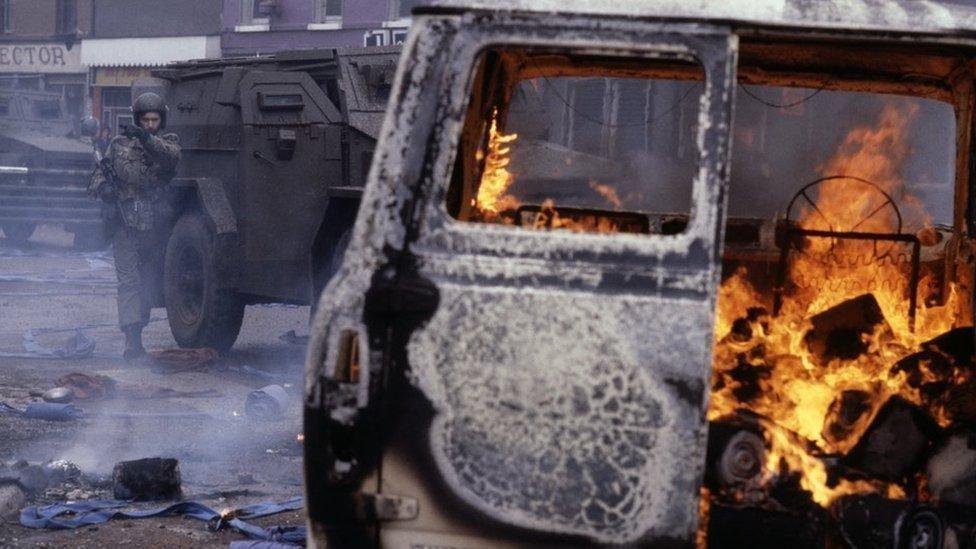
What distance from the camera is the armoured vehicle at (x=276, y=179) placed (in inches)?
411

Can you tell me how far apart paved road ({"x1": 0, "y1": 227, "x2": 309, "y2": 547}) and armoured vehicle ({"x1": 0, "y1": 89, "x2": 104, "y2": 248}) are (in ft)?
21.1

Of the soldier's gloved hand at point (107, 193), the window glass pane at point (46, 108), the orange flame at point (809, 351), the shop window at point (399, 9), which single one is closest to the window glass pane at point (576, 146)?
the orange flame at point (809, 351)

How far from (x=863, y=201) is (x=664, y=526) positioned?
13.2 ft

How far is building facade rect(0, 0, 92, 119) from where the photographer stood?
3481 centimetres

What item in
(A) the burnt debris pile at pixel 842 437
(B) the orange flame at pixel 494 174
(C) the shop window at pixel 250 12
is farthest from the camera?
(C) the shop window at pixel 250 12

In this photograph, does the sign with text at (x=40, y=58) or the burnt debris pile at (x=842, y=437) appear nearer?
the burnt debris pile at (x=842, y=437)

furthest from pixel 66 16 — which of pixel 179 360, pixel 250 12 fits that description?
pixel 179 360

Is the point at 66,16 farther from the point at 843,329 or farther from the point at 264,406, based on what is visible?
the point at 843,329

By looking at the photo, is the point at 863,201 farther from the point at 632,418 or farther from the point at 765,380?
the point at 632,418

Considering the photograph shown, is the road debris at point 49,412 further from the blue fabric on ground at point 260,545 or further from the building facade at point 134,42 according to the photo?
the building facade at point 134,42

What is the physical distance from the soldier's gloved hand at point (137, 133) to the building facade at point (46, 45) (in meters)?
24.5

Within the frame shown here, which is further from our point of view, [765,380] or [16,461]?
[16,461]

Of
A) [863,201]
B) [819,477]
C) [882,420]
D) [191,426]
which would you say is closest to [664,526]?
[819,477]

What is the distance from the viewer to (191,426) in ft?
25.2
